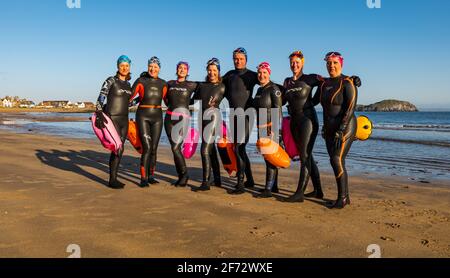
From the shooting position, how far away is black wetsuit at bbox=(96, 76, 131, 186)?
21.9ft

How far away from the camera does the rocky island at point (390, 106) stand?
144 meters

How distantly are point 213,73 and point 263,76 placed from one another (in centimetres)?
102

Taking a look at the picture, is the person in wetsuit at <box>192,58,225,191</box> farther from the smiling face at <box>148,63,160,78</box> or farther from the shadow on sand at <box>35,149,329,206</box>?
the smiling face at <box>148,63,160,78</box>

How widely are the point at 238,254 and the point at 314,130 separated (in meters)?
2.96

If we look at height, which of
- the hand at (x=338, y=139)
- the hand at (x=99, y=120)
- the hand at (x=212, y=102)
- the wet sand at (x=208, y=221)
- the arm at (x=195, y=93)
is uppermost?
the arm at (x=195, y=93)

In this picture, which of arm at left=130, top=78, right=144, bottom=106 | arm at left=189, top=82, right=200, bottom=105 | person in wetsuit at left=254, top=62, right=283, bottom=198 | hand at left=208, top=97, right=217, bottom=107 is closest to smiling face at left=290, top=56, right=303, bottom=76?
person in wetsuit at left=254, top=62, right=283, bottom=198

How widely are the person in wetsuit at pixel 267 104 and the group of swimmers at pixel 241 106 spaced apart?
0.02 meters

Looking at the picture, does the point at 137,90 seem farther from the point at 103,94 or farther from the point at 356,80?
the point at 356,80

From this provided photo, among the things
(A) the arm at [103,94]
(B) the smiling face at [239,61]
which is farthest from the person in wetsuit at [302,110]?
(A) the arm at [103,94]

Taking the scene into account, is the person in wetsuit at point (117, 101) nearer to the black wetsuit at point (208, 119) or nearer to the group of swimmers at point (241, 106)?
the group of swimmers at point (241, 106)

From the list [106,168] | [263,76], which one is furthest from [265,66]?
[106,168]

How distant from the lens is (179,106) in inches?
276

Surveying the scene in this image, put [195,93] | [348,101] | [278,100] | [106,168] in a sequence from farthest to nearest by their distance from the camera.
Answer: [106,168] < [195,93] < [278,100] < [348,101]
